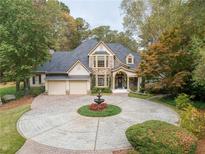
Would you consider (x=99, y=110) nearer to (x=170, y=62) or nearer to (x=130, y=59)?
(x=170, y=62)

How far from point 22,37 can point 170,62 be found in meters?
16.8

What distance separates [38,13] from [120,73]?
13.1m

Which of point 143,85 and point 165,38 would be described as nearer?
point 165,38

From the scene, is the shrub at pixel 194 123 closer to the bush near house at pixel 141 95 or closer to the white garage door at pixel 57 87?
the bush near house at pixel 141 95

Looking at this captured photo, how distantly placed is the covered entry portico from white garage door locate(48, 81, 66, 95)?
265 inches

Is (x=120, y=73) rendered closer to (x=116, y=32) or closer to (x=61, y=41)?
(x=61, y=41)

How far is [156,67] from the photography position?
25234mm

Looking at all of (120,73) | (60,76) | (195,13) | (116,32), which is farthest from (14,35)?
(116,32)

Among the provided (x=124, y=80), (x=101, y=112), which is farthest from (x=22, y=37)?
(x=124, y=80)

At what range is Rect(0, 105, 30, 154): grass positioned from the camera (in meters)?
14.5

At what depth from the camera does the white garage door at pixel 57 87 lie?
31.3 metres

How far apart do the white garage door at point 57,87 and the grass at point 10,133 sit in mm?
7950

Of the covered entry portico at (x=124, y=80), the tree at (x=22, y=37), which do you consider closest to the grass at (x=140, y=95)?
the covered entry portico at (x=124, y=80)

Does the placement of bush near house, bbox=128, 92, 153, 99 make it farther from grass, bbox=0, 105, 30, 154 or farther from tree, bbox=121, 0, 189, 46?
grass, bbox=0, 105, 30, 154
